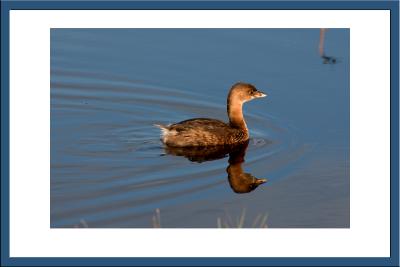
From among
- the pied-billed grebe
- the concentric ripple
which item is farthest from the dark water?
the pied-billed grebe

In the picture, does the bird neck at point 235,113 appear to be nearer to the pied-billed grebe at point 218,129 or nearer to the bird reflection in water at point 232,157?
the pied-billed grebe at point 218,129

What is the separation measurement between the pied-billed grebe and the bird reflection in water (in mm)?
81

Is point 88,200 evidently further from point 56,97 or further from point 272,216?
point 56,97

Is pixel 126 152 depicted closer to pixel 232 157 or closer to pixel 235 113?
pixel 232 157

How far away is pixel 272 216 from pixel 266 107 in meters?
4.04

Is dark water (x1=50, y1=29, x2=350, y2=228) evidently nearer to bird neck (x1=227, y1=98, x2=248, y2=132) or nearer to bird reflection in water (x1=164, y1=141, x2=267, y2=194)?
bird reflection in water (x1=164, y1=141, x2=267, y2=194)

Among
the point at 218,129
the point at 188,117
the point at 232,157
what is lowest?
the point at 232,157

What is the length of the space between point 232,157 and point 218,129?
0.53 meters

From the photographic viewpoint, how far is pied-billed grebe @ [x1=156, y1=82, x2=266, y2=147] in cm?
1179

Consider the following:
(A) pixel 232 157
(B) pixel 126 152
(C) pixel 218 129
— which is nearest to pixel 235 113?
(C) pixel 218 129

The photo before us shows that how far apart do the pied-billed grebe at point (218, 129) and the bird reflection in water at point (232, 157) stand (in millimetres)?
81

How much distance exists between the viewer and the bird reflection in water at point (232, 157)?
34.5ft

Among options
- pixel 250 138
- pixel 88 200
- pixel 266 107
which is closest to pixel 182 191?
pixel 88 200

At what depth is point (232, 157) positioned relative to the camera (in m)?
11.7
